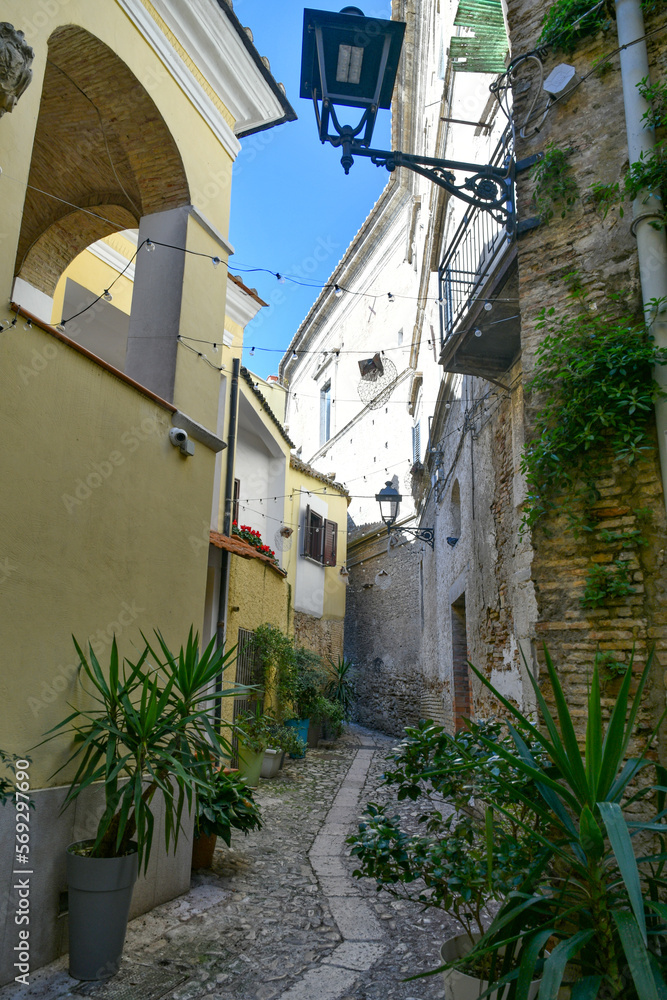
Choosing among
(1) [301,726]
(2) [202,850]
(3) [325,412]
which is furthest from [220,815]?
(3) [325,412]

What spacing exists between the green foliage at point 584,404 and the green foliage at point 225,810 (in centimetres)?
278

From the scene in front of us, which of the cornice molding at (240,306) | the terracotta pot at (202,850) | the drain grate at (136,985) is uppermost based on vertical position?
the cornice molding at (240,306)

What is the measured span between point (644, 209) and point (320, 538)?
11.5 m

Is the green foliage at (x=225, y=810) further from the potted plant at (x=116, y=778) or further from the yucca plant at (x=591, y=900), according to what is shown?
the yucca plant at (x=591, y=900)

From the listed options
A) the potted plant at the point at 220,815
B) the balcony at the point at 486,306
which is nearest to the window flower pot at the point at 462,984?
the potted plant at the point at 220,815

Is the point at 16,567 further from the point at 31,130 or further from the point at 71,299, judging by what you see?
the point at 71,299

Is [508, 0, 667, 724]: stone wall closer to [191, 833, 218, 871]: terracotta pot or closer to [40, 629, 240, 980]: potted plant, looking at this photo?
[40, 629, 240, 980]: potted plant

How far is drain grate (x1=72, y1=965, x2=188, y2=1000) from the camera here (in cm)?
314

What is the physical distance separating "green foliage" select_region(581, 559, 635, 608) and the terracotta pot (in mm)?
3204

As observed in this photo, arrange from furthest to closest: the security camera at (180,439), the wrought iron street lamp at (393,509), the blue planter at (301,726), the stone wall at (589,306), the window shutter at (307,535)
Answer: the window shutter at (307,535), the wrought iron street lamp at (393,509), the blue planter at (301,726), the security camera at (180,439), the stone wall at (589,306)

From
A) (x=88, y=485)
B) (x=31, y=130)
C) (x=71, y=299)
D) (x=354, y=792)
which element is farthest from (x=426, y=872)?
(x=71, y=299)

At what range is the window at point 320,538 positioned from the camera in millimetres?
14508

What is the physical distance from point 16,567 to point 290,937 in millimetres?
2609

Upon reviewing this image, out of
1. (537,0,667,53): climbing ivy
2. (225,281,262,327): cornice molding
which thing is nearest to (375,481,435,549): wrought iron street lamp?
(225,281,262,327): cornice molding
